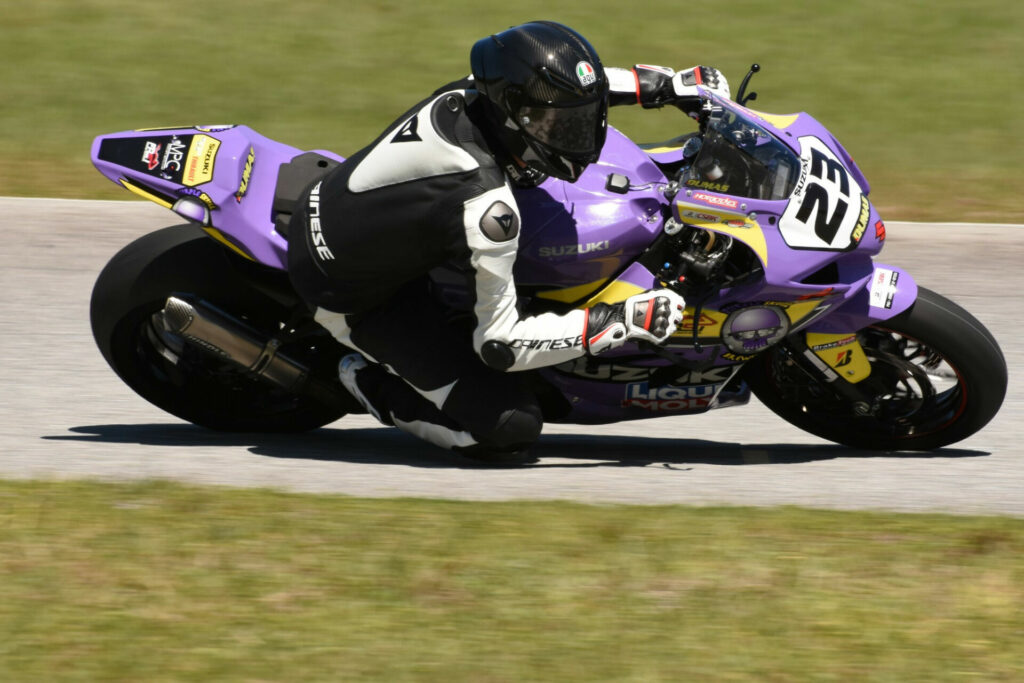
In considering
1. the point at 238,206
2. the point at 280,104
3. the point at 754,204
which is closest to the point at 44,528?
the point at 238,206

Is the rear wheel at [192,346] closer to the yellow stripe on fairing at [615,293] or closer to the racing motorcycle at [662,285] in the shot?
the racing motorcycle at [662,285]

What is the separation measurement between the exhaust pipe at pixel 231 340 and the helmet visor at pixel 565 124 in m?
1.28

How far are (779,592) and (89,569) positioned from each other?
1.85m

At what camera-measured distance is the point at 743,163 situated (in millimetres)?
4652

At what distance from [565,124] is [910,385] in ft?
5.38

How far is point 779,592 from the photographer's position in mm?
3738

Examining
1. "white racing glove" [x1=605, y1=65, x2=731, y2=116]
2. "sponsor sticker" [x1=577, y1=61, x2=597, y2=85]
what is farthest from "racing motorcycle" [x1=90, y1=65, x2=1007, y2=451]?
"sponsor sticker" [x1=577, y1=61, x2=597, y2=85]

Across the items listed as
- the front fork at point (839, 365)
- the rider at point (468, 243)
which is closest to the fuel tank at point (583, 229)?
the rider at point (468, 243)

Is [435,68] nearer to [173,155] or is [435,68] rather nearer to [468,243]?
[173,155]

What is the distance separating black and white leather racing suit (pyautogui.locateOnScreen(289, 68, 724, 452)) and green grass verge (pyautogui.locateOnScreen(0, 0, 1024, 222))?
4235 millimetres

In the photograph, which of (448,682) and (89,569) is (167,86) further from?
(448,682)

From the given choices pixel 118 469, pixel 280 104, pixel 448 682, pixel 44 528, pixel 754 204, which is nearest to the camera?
pixel 448 682

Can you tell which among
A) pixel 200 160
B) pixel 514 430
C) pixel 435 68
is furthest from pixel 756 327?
pixel 435 68

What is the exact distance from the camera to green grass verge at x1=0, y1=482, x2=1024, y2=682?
3.36 metres
